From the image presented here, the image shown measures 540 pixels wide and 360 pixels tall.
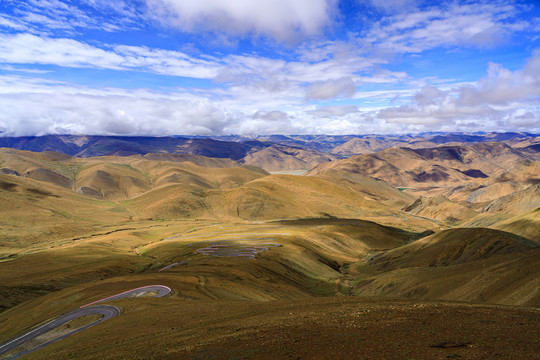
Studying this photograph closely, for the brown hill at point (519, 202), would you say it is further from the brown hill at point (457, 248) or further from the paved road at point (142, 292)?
the paved road at point (142, 292)

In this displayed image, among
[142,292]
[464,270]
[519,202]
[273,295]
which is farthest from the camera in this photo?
[519,202]

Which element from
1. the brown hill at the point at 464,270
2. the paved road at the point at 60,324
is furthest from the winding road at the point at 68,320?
the brown hill at the point at 464,270

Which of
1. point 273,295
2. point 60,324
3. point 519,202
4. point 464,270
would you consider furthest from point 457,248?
point 519,202

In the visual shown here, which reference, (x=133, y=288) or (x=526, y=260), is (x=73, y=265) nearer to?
(x=133, y=288)

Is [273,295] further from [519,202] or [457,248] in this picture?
[519,202]

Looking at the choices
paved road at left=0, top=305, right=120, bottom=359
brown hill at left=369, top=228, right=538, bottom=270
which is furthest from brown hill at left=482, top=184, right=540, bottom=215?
paved road at left=0, top=305, right=120, bottom=359

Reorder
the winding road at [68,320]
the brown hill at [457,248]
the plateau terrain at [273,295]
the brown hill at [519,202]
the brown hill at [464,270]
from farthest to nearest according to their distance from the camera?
the brown hill at [519,202] < the brown hill at [457,248] < the brown hill at [464,270] < the winding road at [68,320] < the plateau terrain at [273,295]

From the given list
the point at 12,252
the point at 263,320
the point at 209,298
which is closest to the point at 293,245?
the point at 209,298

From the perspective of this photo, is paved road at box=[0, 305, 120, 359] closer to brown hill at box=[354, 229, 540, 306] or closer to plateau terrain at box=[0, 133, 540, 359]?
plateau terrain at box=[0, 133, 540, 359]
